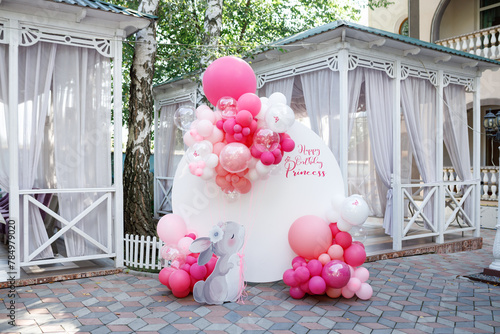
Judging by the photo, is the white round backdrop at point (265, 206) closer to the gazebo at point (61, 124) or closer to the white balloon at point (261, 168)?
the white balloon at point (261, 168)

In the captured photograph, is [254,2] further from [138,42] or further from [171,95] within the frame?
[138,42]

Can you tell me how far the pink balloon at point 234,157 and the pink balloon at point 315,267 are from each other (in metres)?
1.22

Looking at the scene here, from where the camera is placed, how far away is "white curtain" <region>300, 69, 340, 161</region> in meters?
6.11

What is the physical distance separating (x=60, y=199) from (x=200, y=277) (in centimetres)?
220

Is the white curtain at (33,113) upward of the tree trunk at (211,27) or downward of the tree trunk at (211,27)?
downward

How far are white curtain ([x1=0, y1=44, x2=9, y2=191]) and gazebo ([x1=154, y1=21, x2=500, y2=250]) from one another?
349 cm

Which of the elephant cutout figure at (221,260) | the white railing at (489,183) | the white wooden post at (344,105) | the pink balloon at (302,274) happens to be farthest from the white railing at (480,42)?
the elephant cutout figure at (221,260)

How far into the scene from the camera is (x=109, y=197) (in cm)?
544

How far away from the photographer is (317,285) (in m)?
4.24

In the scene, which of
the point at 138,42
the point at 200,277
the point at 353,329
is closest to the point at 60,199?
the point at 200,277

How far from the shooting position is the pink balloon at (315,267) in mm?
4312

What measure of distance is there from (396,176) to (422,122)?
1.29 m

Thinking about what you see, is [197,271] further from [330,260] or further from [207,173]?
[330,260]

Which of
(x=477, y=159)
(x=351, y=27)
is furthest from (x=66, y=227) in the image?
(x=477, y=159)
